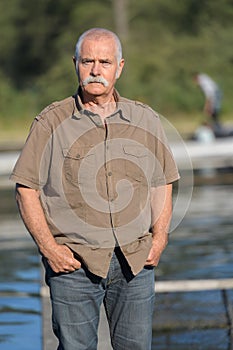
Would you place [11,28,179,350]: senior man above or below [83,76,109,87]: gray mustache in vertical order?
below

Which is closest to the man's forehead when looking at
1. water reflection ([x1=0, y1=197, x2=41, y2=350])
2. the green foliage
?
water reflection ([x1=0, y1=197, x2=41, y2=350])

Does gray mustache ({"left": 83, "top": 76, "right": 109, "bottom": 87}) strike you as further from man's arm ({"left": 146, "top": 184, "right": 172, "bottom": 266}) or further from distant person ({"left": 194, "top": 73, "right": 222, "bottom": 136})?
distant person ({"left": 194, "top": 73, "right": 222, "bottom": 136})

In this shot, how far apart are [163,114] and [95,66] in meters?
40.4

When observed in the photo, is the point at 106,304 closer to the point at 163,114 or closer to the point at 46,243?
the point at 46,243

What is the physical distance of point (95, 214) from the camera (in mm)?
5031

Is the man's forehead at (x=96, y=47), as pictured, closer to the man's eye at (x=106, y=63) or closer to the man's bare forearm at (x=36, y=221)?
the man's eye at (x=106, y=63)

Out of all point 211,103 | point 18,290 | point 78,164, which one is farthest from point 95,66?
point 211,103

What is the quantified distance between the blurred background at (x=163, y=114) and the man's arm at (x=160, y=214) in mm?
372

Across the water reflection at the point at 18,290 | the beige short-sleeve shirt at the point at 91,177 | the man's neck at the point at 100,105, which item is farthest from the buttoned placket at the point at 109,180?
the water reflection at the point at 18,290

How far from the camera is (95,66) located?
504 cm

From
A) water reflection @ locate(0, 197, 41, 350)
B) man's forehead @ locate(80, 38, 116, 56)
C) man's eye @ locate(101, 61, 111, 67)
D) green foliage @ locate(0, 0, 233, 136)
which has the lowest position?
water reflection @ locate(0, 197, 41, 350)

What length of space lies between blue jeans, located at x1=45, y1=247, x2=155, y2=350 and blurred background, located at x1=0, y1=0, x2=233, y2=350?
65 cm

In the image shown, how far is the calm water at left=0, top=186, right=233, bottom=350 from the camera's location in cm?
812

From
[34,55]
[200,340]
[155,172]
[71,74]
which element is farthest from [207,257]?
[34,55]
